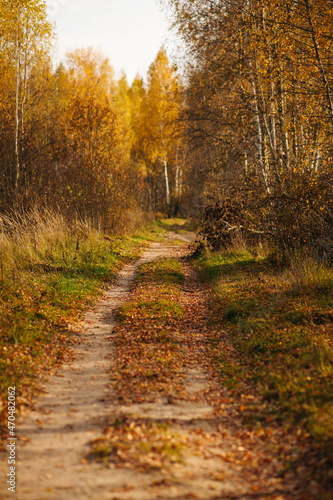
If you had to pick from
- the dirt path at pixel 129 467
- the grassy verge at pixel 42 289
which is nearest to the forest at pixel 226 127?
the grassy verge at pixel 42 289

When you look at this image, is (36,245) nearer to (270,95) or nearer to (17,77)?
(17,77)

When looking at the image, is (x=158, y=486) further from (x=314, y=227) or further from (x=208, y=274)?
(x=208, y=274)

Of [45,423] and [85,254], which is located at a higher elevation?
[85,254]

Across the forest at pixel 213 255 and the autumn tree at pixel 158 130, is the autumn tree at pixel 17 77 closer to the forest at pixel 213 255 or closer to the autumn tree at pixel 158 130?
the forest at pixel 213 255

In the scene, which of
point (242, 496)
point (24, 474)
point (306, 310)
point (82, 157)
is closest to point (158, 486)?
point (242, 496)

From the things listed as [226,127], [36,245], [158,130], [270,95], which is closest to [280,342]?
[36,245]

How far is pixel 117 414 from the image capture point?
5.02m

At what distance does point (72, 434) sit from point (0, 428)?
830 mm

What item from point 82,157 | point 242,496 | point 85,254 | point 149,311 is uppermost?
point 82,157

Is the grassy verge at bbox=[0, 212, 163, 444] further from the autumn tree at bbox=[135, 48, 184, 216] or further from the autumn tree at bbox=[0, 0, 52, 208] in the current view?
the autumn tree at bbox=[135, 48, 184, 216]

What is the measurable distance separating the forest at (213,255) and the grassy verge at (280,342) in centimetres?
3

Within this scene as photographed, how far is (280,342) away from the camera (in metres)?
6.88

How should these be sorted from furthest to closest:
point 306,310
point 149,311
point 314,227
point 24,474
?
point 314,227 → point 149,311 → point 306,310 → point 24,474

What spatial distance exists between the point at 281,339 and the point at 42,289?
5.35 meters
